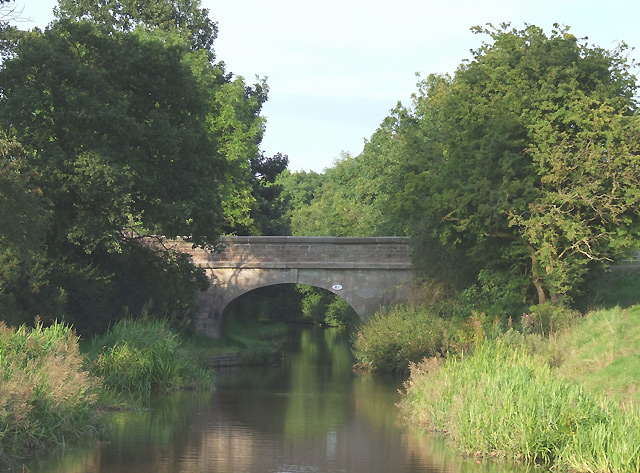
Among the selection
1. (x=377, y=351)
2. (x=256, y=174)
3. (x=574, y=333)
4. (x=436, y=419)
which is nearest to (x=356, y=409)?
(x=436, y=419)

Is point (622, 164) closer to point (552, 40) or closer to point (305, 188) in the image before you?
point (552, 40)

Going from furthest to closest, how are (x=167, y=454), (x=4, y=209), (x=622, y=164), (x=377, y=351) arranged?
(x=377, y=351)
(x=622, y=164)
(x=4, y=209)
(x=167, y=454)

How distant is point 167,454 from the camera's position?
52.4ft

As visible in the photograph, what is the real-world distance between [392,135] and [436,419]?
3300 centimetres

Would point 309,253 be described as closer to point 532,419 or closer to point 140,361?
point 140,361

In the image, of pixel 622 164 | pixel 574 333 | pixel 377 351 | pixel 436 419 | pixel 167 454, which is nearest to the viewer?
pixel 167 454

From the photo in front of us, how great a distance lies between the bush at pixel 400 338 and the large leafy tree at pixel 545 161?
2.83 m

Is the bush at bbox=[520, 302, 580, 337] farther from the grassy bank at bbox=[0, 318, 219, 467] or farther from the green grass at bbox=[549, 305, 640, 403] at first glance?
the grassy bank at bbox=[0, 318, 219, 467]

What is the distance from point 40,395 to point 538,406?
7.98m

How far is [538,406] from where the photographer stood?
15.4 metres

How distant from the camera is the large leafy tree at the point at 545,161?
28516 millimetres

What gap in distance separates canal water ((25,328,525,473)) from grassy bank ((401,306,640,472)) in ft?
1.59

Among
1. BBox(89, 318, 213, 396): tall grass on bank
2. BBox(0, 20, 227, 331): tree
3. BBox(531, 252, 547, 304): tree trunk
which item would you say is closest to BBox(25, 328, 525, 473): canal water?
BBox(89, 318, 213, 396): tall grass on bank

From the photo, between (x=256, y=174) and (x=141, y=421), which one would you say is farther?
(x=256, y=174)
